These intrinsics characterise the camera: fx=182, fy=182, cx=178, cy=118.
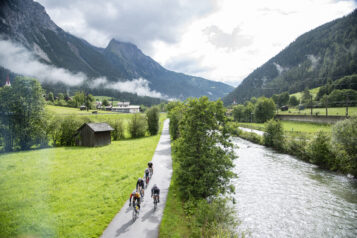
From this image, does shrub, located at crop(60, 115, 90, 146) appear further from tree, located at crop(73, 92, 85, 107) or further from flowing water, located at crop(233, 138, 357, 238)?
tree, located at crop(73, 92, 85, 107)

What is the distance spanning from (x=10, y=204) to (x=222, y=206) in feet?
52.2

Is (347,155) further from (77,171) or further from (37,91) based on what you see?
(37,91)

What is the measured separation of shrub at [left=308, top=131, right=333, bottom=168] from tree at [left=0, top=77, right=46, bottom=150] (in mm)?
49436

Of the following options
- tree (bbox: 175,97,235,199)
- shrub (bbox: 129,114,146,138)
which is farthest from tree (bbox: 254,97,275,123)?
tree (bbox: 175,97,235,199)

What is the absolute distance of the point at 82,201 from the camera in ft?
48.1

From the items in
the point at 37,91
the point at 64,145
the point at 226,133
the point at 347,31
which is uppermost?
the point at 347,31

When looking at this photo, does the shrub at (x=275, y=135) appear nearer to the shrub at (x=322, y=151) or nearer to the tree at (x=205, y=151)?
the shrub at (x=322, y=151)

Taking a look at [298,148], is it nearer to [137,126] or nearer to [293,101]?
[137,126]

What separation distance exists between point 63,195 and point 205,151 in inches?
497

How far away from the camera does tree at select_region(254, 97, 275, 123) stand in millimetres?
88938

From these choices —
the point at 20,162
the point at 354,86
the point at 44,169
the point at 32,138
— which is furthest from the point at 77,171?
the point at 354,86

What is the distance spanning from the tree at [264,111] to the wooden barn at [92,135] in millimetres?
75915

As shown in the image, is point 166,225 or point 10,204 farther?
point 10,204

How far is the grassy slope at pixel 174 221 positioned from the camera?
10.8 metres
